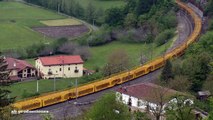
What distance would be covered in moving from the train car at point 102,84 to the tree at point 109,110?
52.8 feet

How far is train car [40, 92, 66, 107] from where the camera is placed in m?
39.3

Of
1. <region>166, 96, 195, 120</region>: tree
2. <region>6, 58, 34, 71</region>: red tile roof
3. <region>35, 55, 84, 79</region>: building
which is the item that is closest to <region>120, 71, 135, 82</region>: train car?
<region>35, 55, 84, 79</region>: building

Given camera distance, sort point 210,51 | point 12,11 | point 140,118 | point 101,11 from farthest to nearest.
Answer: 1. point 12,11
2. point 101,11
3. point 210,51
4. point 140,118

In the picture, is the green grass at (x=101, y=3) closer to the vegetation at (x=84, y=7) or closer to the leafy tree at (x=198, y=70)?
the vegetation at (x=84, y=7)

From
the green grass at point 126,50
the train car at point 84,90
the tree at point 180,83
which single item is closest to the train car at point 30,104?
the train car at point 84,90

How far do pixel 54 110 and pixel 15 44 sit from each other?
3914 centimetres

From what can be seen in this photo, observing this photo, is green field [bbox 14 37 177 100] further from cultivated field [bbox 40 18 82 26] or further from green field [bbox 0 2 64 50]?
cultivated field [bbox 40 18 82 26]

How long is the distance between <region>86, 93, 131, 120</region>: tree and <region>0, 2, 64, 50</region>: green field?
48.1 metres

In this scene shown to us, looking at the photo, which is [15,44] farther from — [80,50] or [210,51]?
[210,51]

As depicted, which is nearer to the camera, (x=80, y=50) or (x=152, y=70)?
(x=152, y=70)

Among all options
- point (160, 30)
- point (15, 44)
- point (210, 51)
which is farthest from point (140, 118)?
point (15, 44)

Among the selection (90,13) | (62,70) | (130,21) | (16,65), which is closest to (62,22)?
(90,13)

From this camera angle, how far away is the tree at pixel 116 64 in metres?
52.1

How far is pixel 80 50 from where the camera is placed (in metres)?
66.7
